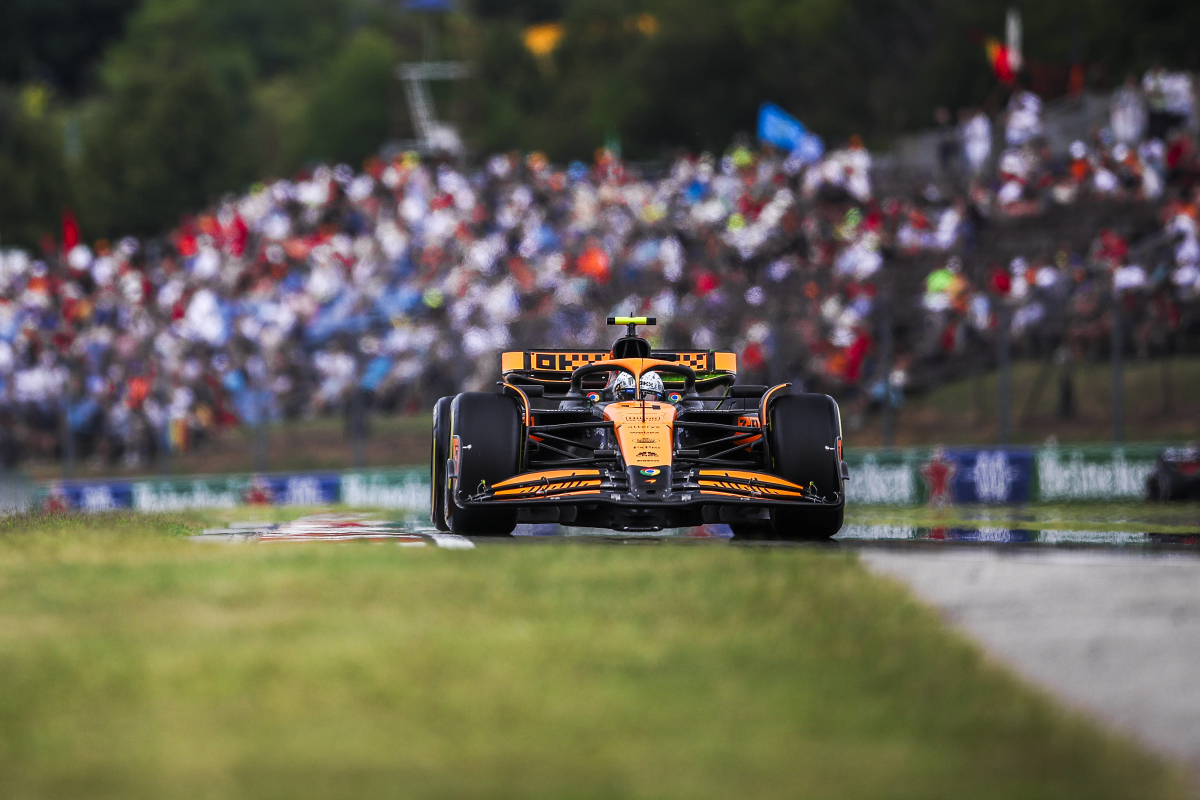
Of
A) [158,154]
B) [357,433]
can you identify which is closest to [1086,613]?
[357,433]

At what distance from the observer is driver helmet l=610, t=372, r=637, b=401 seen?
35.5ft

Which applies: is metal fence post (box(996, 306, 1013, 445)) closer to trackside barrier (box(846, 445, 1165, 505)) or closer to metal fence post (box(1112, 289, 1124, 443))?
trackside barrier (box(846, 445, 1165, 505))

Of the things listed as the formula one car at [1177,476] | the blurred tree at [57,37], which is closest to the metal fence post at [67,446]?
the formula one car at [1177,476]

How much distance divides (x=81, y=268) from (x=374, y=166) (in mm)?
5511

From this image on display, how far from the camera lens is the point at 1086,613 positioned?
594 cm

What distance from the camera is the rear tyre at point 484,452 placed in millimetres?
10031

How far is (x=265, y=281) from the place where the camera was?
2656 cm

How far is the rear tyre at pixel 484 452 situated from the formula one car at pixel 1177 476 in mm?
9226

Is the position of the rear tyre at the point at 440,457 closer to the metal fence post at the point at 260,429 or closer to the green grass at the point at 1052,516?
the green grass at the point at 1052,516

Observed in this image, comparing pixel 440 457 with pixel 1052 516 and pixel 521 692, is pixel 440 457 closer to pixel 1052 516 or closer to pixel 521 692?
pixel 1052 516

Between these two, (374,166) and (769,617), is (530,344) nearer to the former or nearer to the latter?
(374,166)

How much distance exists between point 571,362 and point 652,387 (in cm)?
131

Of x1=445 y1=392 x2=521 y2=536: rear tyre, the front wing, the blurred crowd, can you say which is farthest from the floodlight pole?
the front wing

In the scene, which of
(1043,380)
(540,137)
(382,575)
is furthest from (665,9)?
(382,575)
